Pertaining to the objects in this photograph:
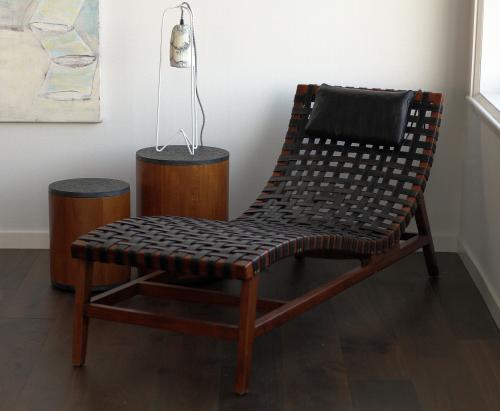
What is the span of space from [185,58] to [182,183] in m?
0.53

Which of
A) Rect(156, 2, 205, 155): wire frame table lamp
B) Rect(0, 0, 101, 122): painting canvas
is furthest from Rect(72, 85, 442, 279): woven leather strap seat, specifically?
Rect(0, 0, 101, 122): painting canvas

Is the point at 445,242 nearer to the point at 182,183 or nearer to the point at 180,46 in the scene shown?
the point at 182,183

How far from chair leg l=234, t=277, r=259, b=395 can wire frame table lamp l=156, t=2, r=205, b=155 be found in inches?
50.6

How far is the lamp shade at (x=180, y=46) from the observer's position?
3889 millimetres

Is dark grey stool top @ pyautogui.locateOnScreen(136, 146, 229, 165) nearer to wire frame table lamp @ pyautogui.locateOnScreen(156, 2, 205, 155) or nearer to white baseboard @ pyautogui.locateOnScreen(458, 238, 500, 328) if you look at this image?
wire frame table lamp @ pyautogui.locateOnScreen(156, 2, 205, 155)

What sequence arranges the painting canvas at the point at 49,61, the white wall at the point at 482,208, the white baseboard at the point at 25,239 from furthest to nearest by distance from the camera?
the white baseboard at the point at 25,239, the painting canvas at the point at 49,61, the white wall at the point at 482,208

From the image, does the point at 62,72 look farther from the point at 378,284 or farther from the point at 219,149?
the point at 378,284

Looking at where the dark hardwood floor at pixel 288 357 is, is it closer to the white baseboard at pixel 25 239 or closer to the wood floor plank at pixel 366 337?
the wood floor plank at pixel 366 337

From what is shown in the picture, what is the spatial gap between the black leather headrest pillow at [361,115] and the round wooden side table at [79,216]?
87cm

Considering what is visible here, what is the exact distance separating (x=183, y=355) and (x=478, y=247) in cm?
154

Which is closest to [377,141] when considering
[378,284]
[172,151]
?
[378,284]

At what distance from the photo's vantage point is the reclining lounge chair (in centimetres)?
287

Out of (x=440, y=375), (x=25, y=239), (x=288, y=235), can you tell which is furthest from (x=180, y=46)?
(x=440, y=375)

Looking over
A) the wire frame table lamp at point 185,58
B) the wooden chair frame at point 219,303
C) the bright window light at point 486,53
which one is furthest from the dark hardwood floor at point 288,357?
the bright window light at point 486,53
